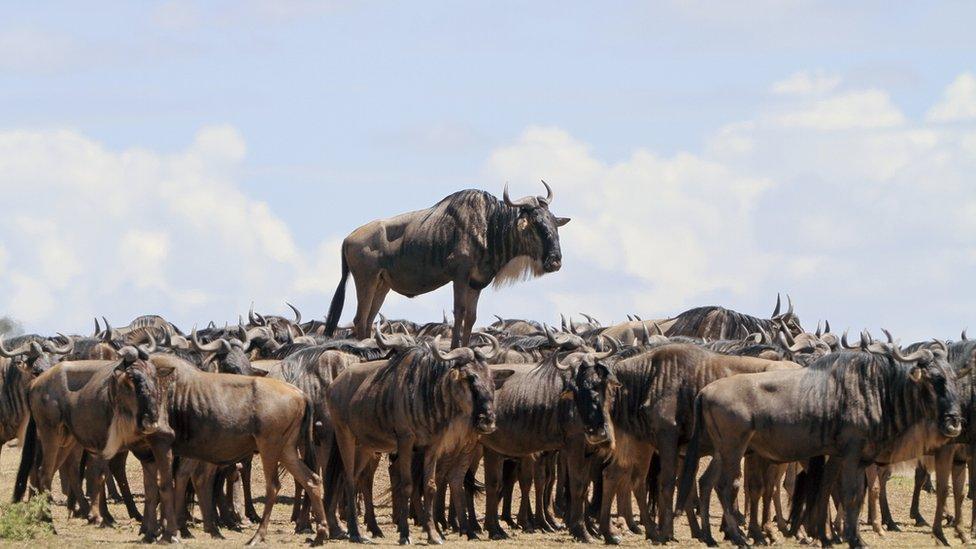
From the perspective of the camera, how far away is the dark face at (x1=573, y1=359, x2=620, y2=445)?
18297mm

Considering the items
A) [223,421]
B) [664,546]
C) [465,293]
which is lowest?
[664,546]

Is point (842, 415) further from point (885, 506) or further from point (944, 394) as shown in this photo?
point (885, 506)

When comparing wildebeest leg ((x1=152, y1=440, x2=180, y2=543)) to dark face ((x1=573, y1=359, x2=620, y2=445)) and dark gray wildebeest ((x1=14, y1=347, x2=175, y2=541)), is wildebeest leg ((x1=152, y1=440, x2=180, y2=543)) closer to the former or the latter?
dark gray wildebeest ((x1=14, y1=347, x2=175, y2=541))

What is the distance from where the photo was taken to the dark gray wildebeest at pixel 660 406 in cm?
1866

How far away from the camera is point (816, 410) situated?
17312 mm

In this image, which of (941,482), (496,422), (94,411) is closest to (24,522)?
(94,411)

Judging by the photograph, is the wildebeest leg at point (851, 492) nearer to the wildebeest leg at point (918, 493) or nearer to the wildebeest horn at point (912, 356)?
the wildebeest horn at point (912, 356)

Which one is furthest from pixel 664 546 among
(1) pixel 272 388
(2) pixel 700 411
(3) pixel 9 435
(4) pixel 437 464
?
(3) pixel 9 435

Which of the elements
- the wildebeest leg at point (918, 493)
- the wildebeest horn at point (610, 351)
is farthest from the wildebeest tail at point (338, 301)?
the wildebeest leg at point (918, 493)

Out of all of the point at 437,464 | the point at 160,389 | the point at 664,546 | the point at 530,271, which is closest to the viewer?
the point at 160,389

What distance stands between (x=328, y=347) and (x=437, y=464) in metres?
2.48

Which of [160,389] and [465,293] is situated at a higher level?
[465,293]

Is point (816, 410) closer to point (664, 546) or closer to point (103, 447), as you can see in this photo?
point (664, 546)

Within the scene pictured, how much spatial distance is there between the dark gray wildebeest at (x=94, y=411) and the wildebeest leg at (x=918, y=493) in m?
10.4
